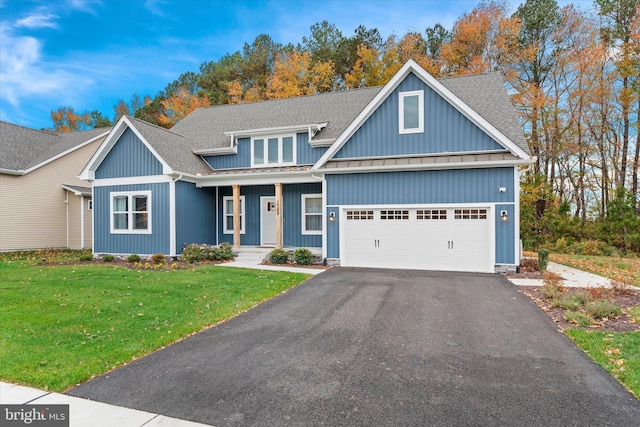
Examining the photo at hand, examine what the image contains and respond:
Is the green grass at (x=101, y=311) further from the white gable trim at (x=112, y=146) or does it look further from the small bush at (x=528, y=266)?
the small bush at (x=528, y=266)

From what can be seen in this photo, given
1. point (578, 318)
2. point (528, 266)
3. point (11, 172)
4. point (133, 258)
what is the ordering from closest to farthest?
point (578, 318), point (528, 266), point (133, 258), point (11, 172)

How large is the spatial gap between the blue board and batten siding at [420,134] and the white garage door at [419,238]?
6.72 ft

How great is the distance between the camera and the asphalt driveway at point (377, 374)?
135 inches

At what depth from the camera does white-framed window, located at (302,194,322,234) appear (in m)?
15.2

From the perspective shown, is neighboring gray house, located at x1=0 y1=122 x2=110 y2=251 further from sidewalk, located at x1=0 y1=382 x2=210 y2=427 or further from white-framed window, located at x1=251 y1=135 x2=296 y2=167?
sidewalk, located at x1=0 y1=382 x2=210 y2=427

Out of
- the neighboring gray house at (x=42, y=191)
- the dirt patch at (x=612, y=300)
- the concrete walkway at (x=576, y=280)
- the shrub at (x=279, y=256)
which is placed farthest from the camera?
the neighboring gray house at (x=42, y=191)

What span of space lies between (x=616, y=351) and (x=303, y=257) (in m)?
9.42

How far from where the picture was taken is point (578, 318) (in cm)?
630

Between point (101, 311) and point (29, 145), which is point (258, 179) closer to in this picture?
point (101, 311)

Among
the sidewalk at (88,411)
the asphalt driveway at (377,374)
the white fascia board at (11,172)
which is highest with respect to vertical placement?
the white fascia board at (11,172)

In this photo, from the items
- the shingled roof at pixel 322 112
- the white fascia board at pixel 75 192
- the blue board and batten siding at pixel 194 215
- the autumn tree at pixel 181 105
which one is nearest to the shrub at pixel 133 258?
the blue board and batten siding at pixel 194 215

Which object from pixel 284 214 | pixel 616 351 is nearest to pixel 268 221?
pixel 284 214

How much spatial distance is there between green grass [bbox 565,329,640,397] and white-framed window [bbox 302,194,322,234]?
1041 cm

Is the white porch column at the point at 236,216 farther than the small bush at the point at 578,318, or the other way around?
the white porch column at the point at 236,216
